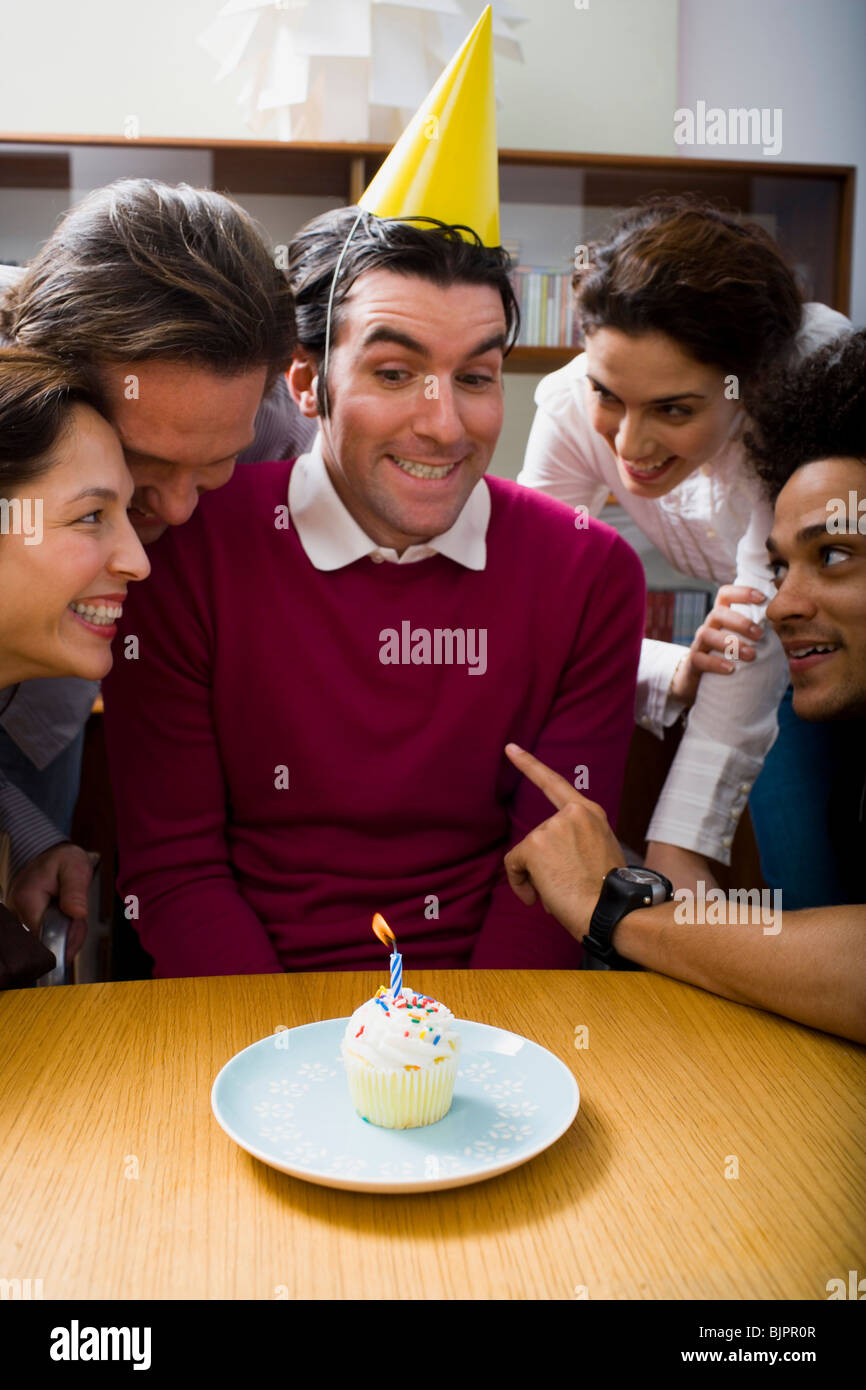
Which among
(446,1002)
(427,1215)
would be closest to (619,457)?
(446,1002)

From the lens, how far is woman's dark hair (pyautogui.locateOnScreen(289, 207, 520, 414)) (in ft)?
4.90

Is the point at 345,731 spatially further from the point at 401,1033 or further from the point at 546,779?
the point at 401,1033

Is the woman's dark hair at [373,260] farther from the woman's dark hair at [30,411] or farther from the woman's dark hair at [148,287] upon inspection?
the woman's dark hair at [30,411]

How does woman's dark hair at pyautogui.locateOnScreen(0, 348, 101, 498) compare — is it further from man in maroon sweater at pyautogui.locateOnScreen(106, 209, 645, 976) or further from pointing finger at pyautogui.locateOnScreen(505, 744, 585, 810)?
pointing finger at pyautogui.locateOnScreen(505, 744, 585, 810)

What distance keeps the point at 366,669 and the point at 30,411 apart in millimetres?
534

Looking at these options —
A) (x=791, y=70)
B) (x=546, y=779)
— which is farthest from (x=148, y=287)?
(x=791, y=70)

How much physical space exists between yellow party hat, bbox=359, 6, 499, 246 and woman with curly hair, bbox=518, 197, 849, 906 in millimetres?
273

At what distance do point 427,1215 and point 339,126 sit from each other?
2758 millimetres

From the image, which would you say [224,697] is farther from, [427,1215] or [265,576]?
[427,1215]

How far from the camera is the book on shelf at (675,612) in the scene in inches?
130

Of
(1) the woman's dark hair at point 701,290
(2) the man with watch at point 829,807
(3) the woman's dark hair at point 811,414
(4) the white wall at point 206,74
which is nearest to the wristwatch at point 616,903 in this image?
(2) the man with watch at point 829,807

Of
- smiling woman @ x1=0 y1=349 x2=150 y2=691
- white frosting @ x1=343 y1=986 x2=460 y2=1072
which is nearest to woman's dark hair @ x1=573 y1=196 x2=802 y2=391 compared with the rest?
smiling woman @ x1=0 y1=349 x2=150 y2=691
